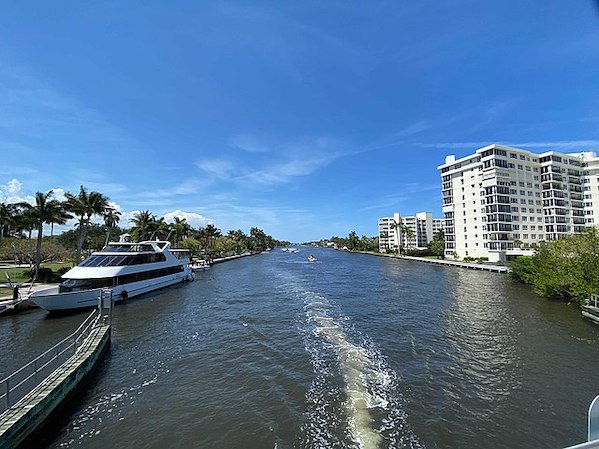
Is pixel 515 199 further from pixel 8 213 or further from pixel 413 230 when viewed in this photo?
pixel 8 213

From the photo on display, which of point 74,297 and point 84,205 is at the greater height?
point 84,205

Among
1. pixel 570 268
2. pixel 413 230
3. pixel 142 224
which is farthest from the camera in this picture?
pixel 413 230

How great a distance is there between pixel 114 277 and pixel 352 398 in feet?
88.8

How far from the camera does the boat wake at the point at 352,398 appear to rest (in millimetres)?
9359

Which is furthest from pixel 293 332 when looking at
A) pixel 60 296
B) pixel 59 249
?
pixel 59 249

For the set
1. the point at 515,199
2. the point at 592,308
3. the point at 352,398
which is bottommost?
the point at 352,398

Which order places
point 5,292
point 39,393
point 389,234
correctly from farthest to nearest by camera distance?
1. point 389,234
2. point 5,292
3. point 39,393

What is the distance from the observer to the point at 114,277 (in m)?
29.4

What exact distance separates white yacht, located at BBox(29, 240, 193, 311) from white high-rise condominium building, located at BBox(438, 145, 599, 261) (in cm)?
7193

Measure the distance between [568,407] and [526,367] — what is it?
12.3ft

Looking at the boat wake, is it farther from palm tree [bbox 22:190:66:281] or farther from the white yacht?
palm tree [bbox 22:190:66:281]

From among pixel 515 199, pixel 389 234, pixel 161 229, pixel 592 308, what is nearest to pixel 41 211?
→ pixel 161 229

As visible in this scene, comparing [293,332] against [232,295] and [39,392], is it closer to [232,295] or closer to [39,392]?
[39,392]

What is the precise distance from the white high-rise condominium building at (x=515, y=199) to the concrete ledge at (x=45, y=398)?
79.8m
